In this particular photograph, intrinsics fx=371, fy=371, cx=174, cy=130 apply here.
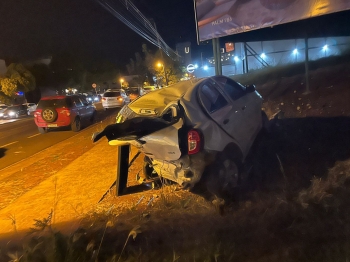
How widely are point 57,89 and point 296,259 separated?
181ft

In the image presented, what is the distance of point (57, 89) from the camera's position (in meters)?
55.2

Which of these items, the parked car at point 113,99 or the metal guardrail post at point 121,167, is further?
the parked car at point 113,99

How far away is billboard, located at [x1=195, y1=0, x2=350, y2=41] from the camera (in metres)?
9.45

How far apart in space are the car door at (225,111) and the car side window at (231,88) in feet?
0.46

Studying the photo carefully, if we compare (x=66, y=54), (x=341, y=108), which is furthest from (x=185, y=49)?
(x=341, y=108)

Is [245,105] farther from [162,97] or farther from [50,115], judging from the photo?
[50,115]

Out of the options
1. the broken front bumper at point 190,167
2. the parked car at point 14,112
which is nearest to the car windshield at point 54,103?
the broken front bumper at point 190,167

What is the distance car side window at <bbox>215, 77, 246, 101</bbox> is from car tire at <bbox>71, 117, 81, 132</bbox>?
1129 centimetres

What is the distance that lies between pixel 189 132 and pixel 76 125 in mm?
12740

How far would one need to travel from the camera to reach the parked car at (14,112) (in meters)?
32.6

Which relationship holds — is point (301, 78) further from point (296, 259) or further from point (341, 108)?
point (296, 259)

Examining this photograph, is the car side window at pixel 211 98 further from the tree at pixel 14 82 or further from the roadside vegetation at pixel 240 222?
the tree at pixel 14 82

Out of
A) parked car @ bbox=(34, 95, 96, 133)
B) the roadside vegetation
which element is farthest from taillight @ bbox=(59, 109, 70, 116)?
the roadside vegetation

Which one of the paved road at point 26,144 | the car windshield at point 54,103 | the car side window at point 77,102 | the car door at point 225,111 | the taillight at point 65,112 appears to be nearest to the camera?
the car door at point 225,111
